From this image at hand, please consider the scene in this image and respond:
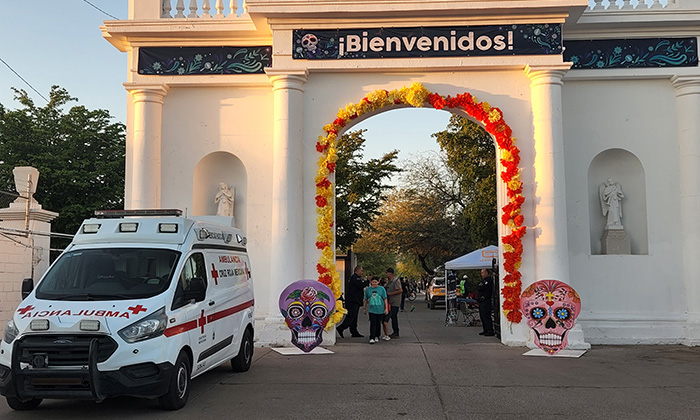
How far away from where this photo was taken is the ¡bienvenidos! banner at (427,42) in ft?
50.9

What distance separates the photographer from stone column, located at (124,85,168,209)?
16406mm

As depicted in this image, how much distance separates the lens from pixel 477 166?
32.8 metres

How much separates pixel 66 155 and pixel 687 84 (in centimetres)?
3080

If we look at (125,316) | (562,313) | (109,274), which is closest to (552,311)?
(562,313)

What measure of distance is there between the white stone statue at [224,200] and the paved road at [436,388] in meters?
3.94

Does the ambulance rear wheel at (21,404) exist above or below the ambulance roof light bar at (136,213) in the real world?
below

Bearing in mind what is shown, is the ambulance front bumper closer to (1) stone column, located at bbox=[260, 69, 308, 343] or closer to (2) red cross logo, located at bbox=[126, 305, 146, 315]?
(2) red cross logo, located at bbox=[126, 305, 146, 315]

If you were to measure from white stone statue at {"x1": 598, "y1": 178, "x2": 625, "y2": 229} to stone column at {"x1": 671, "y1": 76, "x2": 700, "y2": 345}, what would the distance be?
1375mm

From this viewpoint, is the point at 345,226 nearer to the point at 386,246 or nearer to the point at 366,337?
the point at 386,246

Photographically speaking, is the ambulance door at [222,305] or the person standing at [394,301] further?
the person standing at [394,301]

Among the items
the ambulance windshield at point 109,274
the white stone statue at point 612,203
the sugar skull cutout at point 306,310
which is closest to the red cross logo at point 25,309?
the ambulance windshield at point 109,274

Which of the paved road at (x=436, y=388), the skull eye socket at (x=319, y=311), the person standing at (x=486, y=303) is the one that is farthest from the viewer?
the person standing at (x=486, y=303)

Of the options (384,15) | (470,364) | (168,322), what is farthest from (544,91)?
(168,322)

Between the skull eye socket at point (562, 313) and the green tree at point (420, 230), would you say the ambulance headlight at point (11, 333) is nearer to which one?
the skull eye socket at point (562, 313)
